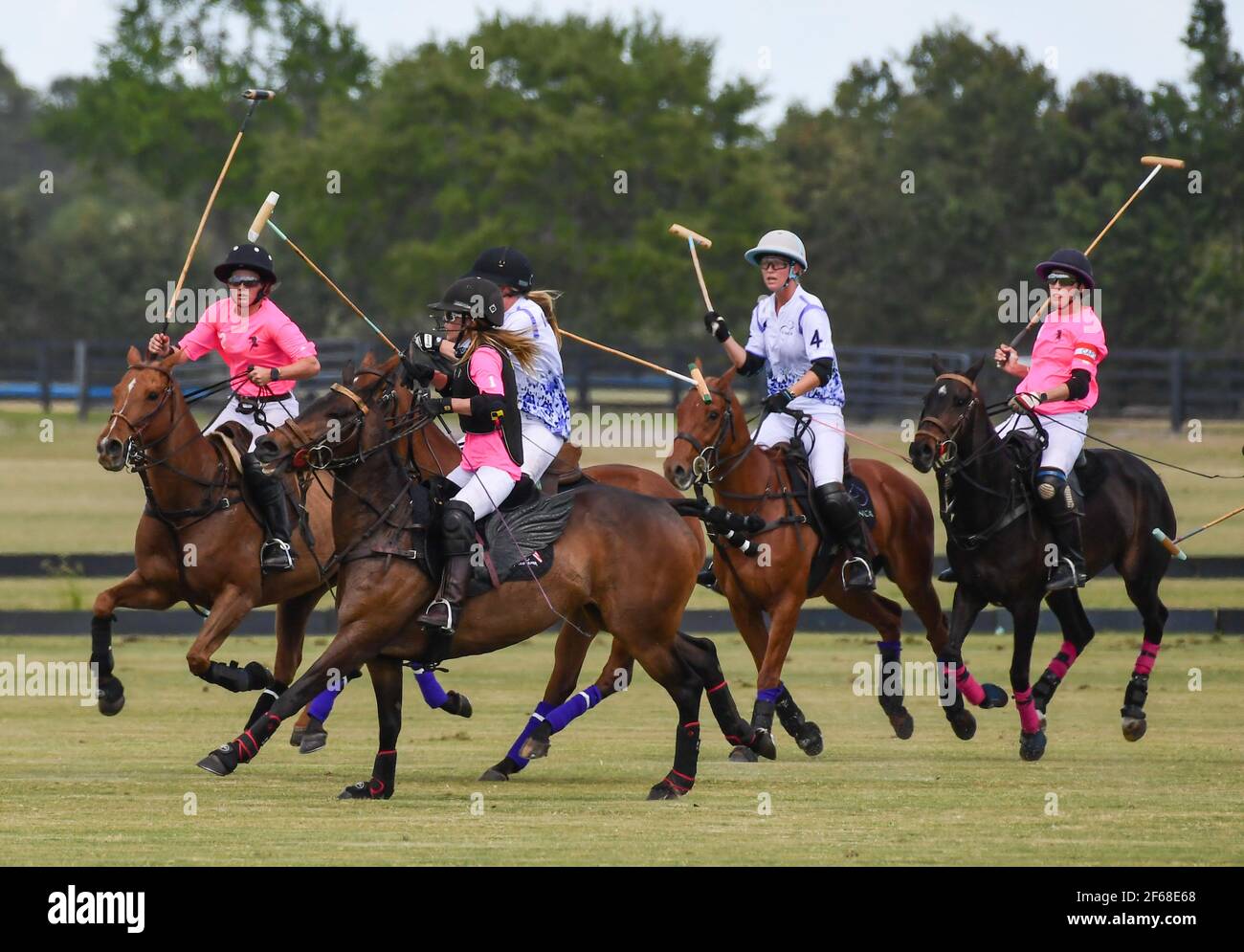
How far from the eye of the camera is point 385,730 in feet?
32.8

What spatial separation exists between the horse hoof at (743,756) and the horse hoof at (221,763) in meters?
2.81

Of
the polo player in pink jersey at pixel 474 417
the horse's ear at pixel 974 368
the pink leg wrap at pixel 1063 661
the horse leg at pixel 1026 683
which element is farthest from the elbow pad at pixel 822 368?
the polo player in pink jersey at pixel 474 417

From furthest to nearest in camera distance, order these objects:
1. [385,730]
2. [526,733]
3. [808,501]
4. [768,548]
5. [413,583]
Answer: [808,501]
[768,548]
[526,733]
[385,730]
[413,583]

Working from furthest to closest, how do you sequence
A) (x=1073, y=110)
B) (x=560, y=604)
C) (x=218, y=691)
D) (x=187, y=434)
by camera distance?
(x=1073, y=110) → (x=218, y=691) → (x=187, y=434) → (x=560, y=604)

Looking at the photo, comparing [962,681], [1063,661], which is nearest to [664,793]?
[962,681]

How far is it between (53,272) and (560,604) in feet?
154

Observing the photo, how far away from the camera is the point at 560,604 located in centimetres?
1002

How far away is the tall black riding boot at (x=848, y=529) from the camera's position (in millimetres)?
11984

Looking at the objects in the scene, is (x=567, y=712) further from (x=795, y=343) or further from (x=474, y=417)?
(x=795, y=343)

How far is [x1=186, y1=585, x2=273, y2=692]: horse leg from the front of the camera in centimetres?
1102

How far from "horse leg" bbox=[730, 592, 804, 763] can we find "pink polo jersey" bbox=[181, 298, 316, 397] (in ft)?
9.47

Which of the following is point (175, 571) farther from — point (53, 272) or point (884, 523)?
point (53, 272)

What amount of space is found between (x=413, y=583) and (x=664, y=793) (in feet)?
4.74

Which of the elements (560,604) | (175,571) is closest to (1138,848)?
(560,604)
